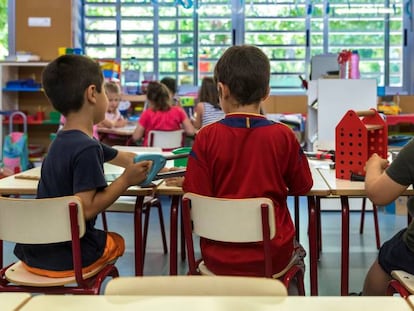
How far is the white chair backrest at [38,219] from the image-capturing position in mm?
1586

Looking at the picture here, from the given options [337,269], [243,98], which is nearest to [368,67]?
[337,269]

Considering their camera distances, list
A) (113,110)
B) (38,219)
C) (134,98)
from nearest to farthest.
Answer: (38,219), (113,110), (134,98)

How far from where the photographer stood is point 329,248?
11.2ft

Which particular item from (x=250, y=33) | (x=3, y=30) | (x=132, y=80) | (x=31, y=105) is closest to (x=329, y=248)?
(x=132, y=80)

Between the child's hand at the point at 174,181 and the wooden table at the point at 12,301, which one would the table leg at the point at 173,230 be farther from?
the wooden table at the point at 12,301

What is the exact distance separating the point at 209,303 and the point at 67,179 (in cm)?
101

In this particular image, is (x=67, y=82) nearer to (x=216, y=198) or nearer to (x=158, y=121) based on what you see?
(x=216, y=198)

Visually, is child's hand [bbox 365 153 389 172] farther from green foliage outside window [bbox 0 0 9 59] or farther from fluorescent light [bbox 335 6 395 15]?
green foliage outside window [bbox 0 0 9 59]

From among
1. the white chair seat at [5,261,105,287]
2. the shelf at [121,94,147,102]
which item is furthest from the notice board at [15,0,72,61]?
the white chair seat at [5,261,105,287]

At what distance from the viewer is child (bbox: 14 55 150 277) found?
172 cm

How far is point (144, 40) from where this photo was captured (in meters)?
6.79

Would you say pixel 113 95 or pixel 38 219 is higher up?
pixel 113 95

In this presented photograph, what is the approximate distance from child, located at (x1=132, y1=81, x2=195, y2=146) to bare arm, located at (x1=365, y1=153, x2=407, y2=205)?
8.63 feet

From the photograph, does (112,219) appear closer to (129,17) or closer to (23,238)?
(23,238)
